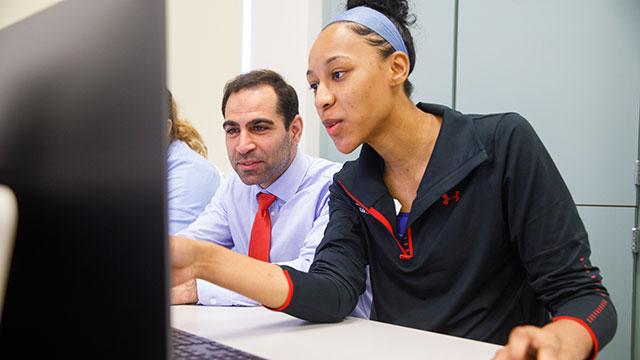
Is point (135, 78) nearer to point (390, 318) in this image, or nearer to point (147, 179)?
point (147, 179)

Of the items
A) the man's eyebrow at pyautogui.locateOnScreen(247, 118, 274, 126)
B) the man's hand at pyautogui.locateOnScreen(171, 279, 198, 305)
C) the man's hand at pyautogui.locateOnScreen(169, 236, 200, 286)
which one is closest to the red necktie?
the man's eyebrow at pyautogui.locateOnScreen(247, 118, 274, 126)

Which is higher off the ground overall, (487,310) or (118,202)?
(118,202)

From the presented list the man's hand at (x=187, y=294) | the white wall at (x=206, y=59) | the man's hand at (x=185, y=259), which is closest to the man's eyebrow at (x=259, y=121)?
the man's hand at (x=187, y=294)

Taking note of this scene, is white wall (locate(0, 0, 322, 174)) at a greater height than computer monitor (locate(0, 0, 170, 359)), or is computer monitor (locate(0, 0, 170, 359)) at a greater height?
white wall (locate(0, 0, 322, 174))

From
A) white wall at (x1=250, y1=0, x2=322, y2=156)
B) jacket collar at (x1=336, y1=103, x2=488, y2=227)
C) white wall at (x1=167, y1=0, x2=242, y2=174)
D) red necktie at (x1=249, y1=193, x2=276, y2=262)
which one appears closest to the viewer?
jacket collar at (x1=336, y1=103, x2=488, y2=227)

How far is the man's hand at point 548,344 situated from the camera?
666 mm

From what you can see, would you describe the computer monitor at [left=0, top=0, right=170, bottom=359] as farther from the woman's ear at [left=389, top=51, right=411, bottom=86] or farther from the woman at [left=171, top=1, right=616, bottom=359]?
the woman's ear at [left=389, top=51, right=411, bottom=86]

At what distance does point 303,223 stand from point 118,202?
54.9 inches

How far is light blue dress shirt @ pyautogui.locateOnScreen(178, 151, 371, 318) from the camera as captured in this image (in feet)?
5.63

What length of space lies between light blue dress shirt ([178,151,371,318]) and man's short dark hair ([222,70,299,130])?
15 centimetres

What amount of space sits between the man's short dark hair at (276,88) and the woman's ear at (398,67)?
70 centimetres

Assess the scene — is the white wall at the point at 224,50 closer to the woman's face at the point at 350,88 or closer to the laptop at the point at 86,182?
the woman's face at the point at 350,88

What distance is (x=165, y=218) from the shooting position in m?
0.30

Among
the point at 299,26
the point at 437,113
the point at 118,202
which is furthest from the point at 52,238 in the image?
the point at 299,26
